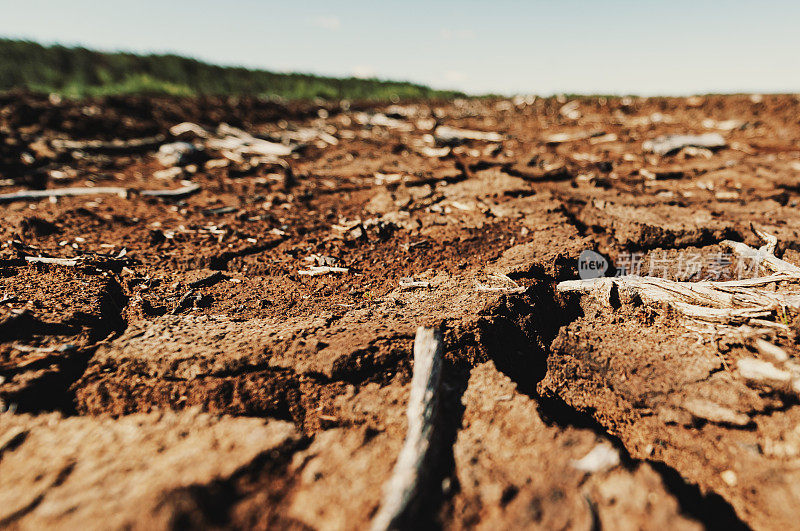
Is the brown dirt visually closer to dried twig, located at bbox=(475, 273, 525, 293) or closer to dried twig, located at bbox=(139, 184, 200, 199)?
dried twig, located at bbox=(475, 273, 525, 293)

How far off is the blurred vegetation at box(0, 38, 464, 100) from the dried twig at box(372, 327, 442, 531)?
11.5 m

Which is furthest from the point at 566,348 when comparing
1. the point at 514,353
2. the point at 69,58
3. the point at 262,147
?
the point at 69,58

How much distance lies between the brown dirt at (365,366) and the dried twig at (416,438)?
0.06 meters

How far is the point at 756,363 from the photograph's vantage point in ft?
4.54

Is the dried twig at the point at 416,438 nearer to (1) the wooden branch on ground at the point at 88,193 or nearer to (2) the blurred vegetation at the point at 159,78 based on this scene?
(1) the wooden branch on ground at the point at 88,193

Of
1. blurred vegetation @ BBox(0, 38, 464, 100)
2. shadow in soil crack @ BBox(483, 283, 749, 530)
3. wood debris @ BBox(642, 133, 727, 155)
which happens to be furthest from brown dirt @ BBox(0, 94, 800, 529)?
blurred vegetation @ BBox(0, 38, 464, 100)

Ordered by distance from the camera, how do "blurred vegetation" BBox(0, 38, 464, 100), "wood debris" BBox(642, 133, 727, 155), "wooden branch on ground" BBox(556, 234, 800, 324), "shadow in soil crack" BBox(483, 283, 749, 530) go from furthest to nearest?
"blurred vegetation" BBox(0, 38, 464, 100), "wood debris" BBox(642, 133, 727, 155), "wooden branch on ground" BBox(556, 234, 800, 324), "shadow in soil crack" BBox(483, 283, 749, 530)

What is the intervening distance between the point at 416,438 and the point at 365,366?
1.27 feet

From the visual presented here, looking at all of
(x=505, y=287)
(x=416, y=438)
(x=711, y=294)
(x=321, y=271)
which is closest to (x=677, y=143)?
(x=711, y=294)

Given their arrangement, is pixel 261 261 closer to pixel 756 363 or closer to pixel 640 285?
pixel 640 285

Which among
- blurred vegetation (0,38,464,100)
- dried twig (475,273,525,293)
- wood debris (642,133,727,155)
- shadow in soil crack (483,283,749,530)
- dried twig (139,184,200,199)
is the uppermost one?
blurred vegetation (0,38,464,100)

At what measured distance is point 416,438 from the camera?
1.11 metres

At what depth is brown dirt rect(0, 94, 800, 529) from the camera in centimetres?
100

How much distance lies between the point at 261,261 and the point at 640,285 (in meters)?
2.11
